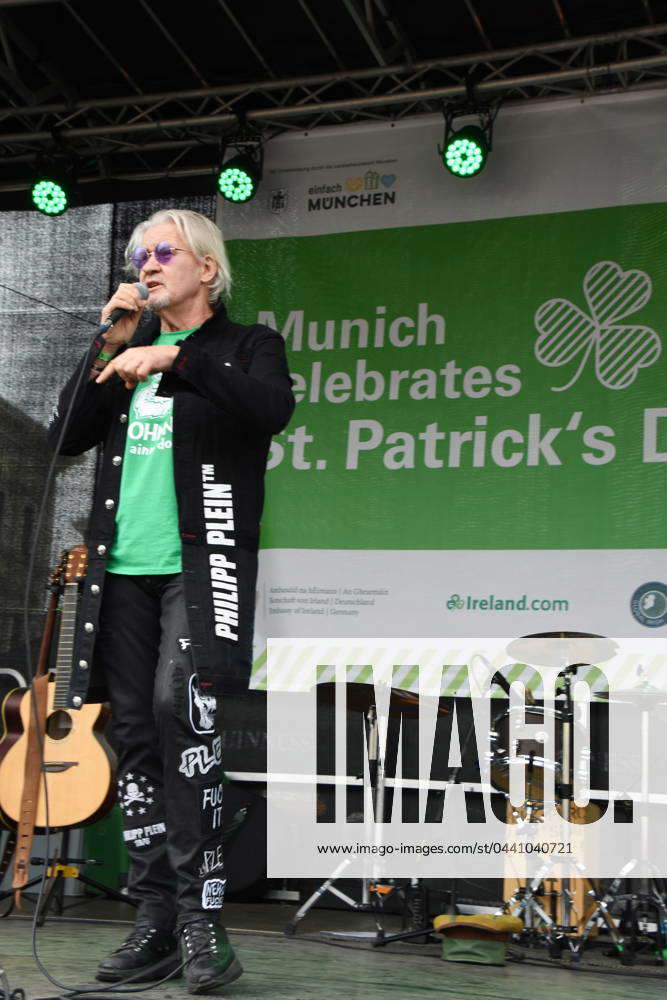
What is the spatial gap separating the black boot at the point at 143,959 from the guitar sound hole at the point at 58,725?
1.95 metres

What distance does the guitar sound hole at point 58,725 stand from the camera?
13.9 feet

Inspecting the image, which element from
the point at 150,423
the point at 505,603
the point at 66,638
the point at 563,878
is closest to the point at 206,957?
the point at 150,423

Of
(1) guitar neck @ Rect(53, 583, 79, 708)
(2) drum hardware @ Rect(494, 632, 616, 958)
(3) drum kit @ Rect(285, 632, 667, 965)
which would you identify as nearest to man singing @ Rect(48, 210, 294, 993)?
(3) drum kit @ Rect(285, 632, 667, 965)

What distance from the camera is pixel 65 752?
4191 mm

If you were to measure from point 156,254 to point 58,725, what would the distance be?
2339 mm

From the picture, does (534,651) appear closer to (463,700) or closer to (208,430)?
(463,700)

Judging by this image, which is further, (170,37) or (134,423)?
(170,37)

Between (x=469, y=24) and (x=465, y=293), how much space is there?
1114mm

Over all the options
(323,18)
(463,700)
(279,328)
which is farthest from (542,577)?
(323,18)

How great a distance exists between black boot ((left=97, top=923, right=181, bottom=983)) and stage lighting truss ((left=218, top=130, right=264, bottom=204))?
12.4ft

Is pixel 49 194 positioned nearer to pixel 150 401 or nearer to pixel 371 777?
pixel 371 777

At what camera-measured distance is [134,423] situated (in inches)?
98.8

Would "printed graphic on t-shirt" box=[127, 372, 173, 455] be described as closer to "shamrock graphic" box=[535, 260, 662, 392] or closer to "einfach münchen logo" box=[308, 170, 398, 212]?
"shamrock graphic" box=[535, 260, 662, 392]

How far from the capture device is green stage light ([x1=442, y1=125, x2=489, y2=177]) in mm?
4969
